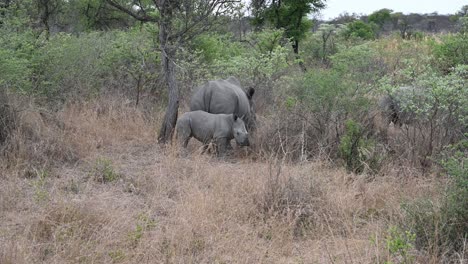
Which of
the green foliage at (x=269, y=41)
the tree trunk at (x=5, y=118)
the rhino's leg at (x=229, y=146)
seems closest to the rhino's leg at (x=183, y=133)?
the rhino's leg at (x=229, y=146)

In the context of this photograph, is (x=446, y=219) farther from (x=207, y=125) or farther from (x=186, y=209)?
(x=207, y=125)

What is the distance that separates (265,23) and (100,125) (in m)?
15.7

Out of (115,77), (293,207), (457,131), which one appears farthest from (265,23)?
(293,207)

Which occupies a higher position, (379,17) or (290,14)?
(290,14)

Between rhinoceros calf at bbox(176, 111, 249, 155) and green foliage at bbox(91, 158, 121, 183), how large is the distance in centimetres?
182

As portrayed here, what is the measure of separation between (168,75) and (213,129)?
118cm

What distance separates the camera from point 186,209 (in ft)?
19.1

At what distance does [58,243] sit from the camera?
4.83m

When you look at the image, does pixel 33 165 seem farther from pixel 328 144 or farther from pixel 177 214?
pixel 328 144

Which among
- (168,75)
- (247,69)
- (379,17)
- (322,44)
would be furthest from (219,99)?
(379,17)

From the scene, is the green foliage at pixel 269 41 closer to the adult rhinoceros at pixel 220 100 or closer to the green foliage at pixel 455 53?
the green foliage at pixel 455 53

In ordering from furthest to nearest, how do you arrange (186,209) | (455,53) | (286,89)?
(455,53)
(286,89)
(186,209)

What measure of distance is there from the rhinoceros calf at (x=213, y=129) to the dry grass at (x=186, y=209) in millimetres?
438

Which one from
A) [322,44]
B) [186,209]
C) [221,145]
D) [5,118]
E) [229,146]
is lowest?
[229,146]
